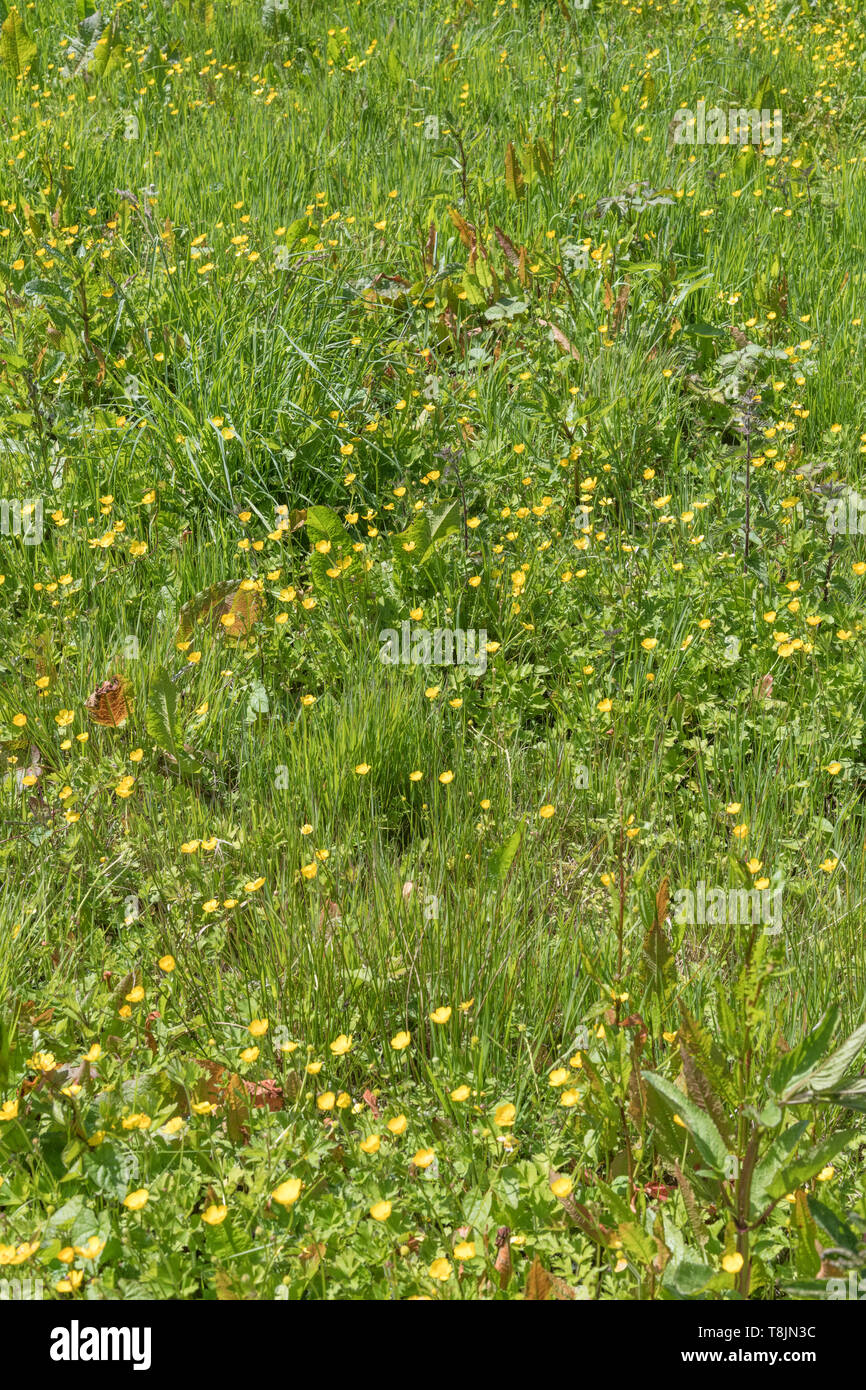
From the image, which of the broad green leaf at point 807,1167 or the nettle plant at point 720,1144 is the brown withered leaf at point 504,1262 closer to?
the nettle plant at point 720,1144

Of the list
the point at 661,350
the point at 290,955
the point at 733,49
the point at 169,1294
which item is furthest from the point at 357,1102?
the point at 733,49

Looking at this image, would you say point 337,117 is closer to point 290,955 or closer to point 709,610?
point 709,610

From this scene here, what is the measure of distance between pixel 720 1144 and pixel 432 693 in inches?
57.8

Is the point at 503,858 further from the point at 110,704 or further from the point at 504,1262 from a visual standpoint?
the point at 110,704

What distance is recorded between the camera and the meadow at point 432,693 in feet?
5.89

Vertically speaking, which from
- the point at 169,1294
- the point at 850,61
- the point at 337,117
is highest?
the point at 850,61

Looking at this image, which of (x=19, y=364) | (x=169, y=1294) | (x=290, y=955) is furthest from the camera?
(x=19, y=364)

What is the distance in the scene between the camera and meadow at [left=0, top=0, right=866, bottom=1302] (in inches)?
70.7

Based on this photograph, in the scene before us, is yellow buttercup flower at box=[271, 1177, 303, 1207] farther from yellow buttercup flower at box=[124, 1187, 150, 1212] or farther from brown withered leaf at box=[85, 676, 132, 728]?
brown withered leaf at box=[85, 676, 132, 728]

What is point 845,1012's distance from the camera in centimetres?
213

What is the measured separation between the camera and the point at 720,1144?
1.62 metres

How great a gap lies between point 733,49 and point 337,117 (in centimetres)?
230

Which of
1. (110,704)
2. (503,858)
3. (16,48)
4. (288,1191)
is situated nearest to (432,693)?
(503,858)

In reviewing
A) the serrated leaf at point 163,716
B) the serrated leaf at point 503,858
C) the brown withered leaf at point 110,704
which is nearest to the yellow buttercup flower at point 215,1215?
the serrated leaf at point 503,858
